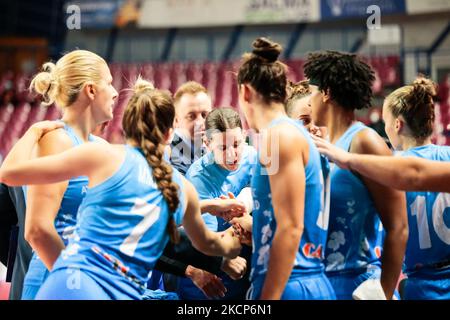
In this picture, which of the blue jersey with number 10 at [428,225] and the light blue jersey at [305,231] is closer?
the light blue jersey at [305,231]

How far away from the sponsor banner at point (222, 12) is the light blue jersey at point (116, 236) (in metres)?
12.4

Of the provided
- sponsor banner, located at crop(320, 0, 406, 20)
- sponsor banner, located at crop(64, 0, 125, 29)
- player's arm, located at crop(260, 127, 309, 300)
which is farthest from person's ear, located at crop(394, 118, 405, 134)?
sponsor banner, located at crop(64, 0, 125, 29)

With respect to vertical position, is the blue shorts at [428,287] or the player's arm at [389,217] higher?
the player's arm at [389,217]

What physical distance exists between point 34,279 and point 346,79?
4.65 feet

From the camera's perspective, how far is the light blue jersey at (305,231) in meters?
2.01

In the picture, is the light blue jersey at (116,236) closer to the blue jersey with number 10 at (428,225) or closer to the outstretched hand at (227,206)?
the outstretched hand at (227,206)

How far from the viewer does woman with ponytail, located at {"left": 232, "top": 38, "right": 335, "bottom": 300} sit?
1.93 meters

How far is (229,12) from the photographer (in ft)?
46.8

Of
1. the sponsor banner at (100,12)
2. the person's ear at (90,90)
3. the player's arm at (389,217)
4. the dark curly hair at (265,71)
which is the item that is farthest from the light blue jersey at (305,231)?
the sponsor banner at (100,12)

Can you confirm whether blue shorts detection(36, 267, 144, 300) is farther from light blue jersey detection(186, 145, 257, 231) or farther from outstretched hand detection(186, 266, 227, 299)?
light blue jersey detection(186, 145, 257, 231)

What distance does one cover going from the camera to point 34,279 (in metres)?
2.31

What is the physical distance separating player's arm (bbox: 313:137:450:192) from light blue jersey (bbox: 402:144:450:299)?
48cm
